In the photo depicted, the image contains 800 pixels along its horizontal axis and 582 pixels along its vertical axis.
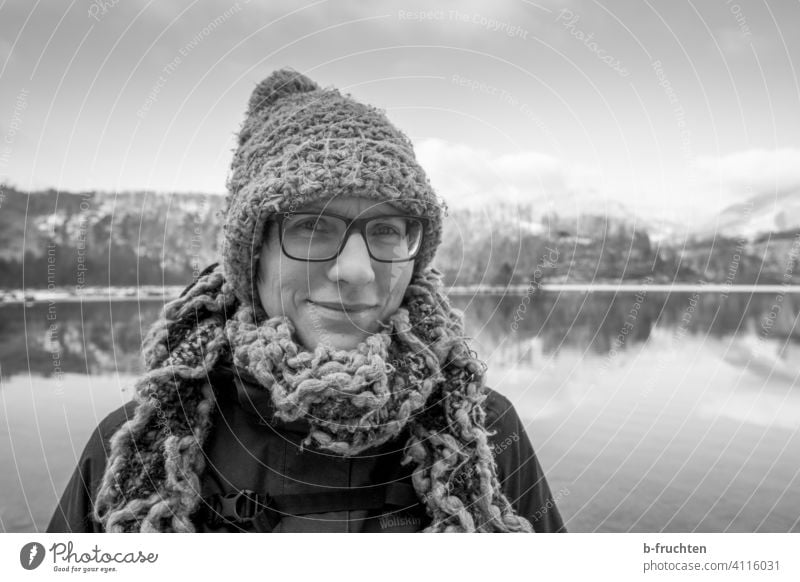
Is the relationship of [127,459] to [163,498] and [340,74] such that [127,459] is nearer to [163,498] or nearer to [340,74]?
[163,498]

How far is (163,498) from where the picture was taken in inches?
41.9

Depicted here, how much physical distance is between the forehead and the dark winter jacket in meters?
0.39

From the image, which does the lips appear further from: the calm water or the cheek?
the calm water

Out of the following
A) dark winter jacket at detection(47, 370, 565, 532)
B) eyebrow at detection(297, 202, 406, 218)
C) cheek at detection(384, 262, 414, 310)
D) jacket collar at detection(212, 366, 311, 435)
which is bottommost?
dark winter jacket at detection(47, 370, 565, 532)

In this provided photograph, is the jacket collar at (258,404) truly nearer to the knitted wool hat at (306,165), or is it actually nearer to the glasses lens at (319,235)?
the knitted wool hat at (306,165)

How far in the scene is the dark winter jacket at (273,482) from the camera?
3.55ft

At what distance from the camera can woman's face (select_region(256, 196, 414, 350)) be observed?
103cm

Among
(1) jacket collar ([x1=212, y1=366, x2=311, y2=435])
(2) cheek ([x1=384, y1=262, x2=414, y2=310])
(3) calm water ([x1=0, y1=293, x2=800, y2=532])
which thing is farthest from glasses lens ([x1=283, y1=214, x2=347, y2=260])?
(3) calm water ([x1=0, y1=293, x2=800, y2=532])

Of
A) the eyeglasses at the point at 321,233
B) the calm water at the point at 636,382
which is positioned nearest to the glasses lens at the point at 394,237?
the eyeglasses at the point at 321,233

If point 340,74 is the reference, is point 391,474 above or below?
below
